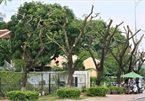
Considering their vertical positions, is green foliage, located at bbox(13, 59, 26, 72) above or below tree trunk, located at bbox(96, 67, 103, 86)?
above

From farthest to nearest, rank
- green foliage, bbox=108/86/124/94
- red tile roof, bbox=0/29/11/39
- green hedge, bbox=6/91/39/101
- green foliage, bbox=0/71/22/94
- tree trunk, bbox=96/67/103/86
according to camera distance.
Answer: red tile roof, bbox=0/29/11/39 < green foliage, bbox=108/86/124/94 < tree trunk, bbox=96/67/103/86 < green foliage, bbox=0/71/22/94 < green hedge, bbox=6/91/39/101

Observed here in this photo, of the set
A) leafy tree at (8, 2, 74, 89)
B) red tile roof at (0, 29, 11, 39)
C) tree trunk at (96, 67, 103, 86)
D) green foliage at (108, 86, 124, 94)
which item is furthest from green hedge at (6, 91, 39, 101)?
red tile roof at (0, 29, 11, 39)

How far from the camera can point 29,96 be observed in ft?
74.9

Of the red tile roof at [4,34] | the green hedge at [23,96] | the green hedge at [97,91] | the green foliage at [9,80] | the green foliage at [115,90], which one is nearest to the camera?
the green hedge at [23,96]

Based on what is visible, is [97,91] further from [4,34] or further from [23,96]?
[4,34]

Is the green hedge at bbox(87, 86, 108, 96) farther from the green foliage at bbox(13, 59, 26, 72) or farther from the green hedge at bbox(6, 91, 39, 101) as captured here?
the green hedge at bbox(6, 91, 39, 101)

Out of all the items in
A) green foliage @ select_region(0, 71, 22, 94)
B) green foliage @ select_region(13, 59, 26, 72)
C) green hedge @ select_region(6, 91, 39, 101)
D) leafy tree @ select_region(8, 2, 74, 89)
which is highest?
leafy tree @ select_region(8, 2, 74, 89)

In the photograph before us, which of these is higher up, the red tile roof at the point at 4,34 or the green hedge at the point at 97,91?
the red tile roof at the point at 4,34

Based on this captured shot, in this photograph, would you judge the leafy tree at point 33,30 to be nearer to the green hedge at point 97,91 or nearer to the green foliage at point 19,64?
the green foliage at point 19,64

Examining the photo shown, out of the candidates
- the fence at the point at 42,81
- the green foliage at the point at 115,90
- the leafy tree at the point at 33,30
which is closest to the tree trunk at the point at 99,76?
the fence at the point at 42,81

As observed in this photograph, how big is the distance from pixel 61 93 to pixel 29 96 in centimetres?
346

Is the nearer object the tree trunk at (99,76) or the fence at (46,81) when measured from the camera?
the fence at (46,81)

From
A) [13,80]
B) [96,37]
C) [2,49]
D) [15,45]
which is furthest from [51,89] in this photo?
[96,37]

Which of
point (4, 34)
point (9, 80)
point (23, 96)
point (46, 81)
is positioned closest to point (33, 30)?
point (46, 81)
